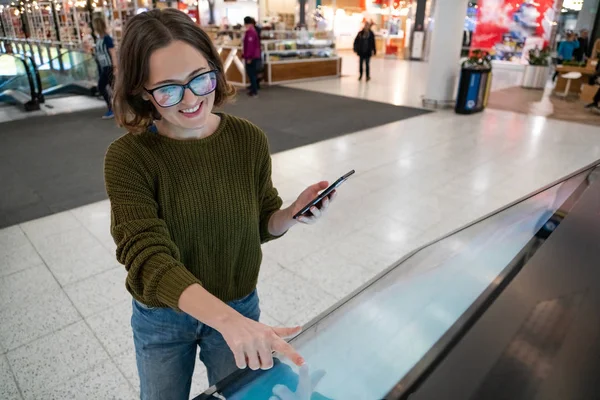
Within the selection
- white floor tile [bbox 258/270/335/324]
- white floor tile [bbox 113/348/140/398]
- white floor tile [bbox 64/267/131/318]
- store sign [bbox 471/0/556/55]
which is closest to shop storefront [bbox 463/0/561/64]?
store sign [bbox 471/0/556/55]

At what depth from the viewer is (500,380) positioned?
32.2 inches

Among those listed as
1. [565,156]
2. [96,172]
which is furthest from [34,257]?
[565,156]

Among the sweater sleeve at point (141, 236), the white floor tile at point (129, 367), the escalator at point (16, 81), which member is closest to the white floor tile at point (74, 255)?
the white floor tile at point (129, 367)

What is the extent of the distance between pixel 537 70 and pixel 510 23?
15.9 ft

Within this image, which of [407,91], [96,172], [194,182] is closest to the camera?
[194,182]

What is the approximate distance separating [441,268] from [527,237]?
1.08ft

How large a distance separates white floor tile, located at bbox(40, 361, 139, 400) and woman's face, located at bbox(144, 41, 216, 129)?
153cm

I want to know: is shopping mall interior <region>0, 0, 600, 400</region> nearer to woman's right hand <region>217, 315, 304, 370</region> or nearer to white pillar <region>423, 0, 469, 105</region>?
white pillar <region>423, 0, 469, 105</region>

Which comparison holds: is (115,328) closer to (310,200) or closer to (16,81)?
(310,200)

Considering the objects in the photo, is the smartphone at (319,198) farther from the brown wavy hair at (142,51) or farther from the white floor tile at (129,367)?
the white floor tile at (129,367)

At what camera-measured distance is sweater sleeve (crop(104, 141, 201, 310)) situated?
803 millimetres

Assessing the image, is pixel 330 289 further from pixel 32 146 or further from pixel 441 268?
pixel 32 146

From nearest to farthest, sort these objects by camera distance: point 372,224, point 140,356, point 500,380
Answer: point 500,380 < point 140,356 < point 372,224

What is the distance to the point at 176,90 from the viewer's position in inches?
34.1
